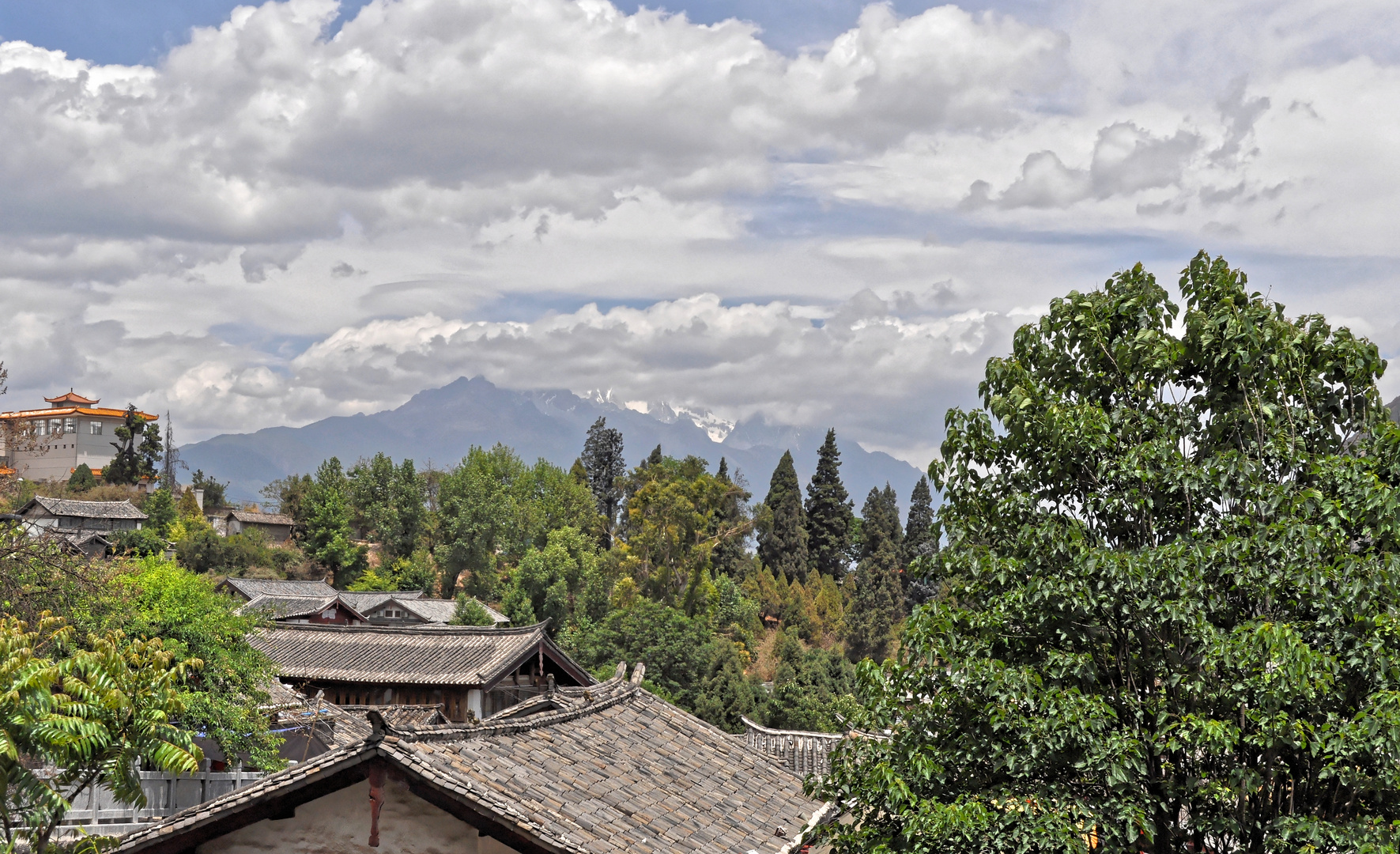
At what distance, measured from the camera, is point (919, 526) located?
83.1 metres

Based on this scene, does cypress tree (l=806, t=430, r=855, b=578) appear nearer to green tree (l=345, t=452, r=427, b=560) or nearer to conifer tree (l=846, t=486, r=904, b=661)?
conifer tree (l=846, t=486, r=904, b=661)

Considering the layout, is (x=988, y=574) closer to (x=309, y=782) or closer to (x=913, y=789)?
(x=913, y=789)

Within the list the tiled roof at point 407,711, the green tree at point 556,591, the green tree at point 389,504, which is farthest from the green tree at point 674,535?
the green tree at point 389,504

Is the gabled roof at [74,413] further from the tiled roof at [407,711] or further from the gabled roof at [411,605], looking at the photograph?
the tiled roof at [407,711]

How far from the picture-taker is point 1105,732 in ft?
28.5

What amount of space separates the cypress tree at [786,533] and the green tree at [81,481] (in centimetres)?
5439

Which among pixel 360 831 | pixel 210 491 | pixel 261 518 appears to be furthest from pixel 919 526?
pixel 360 831

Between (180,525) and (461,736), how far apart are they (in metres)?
69.9

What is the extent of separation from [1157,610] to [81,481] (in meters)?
94.1

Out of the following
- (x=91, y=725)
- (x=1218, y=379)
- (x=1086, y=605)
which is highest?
(x=1218, y=379)

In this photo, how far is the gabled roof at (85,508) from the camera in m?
71.4

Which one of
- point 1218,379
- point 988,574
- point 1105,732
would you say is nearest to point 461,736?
point 988,574

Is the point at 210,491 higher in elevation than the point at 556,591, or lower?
higher

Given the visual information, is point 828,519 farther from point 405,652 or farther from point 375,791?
point 375,791
